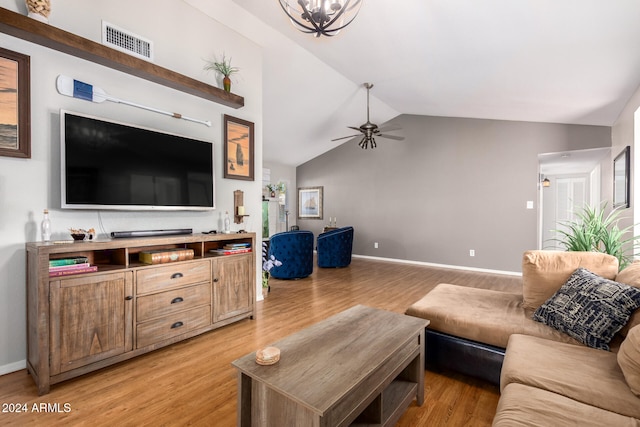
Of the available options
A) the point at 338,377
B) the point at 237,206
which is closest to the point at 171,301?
the point at 237,206

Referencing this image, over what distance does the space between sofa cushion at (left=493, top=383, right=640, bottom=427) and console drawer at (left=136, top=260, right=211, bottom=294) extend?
233cm

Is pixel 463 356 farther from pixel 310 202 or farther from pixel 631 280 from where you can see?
pixel 310 202

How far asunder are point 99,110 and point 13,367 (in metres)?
1.98

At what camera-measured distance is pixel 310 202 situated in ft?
27.2

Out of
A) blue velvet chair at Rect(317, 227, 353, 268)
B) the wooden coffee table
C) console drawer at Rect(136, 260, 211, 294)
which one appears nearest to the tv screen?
console drawer at Rect(136, 260, 211, 294)

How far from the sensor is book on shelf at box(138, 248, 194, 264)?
245cm

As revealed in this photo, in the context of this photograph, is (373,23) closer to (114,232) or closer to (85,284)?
A: (114,232)

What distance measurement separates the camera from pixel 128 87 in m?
2.65

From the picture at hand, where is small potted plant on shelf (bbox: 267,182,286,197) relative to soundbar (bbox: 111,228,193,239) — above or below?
above

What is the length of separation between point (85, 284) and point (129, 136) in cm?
123

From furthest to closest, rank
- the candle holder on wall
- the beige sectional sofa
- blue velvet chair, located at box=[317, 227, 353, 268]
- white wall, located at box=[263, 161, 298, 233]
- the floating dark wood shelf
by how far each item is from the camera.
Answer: white wall, located at box=[263, 161, 298, 233]
blue velvet chair, located at box=[317, 227, 353, 268]
the candle holder on wall
the floating dark wood shelf
the beige sectional sofa

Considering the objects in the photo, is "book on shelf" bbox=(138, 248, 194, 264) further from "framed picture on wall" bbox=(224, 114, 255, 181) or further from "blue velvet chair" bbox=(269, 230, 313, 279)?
"blue velvet chair" bbox=(269, 230, 313, 279)

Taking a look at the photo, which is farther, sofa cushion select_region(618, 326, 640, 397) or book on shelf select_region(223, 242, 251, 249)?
book on shelf select_region(223, 242, 251, 249)

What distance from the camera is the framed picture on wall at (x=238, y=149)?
3.43 m
